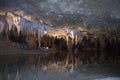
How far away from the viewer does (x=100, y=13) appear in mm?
17828

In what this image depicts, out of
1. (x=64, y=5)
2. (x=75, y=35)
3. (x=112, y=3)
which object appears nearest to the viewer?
(x=112, y=3)

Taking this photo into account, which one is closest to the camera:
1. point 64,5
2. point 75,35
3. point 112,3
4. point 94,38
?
point 112,3

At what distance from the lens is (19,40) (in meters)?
28.6

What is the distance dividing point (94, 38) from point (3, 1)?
84.2 feet

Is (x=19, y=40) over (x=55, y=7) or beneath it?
beneath

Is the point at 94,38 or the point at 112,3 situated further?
the point at 94,38

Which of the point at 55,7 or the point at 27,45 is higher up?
the point at 55,7

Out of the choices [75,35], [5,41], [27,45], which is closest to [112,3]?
[5,41]

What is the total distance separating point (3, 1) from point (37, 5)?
2.12 m

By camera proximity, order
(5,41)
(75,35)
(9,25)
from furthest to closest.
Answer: (75,35) < (5,41) < (9,25)

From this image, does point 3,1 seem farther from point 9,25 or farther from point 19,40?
point 19,40

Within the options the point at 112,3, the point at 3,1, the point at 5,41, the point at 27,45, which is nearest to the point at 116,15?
the point at 112,3

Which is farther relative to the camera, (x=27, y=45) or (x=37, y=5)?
(x=27, y=45)

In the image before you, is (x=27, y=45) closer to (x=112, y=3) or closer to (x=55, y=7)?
(x=55, y=7)
